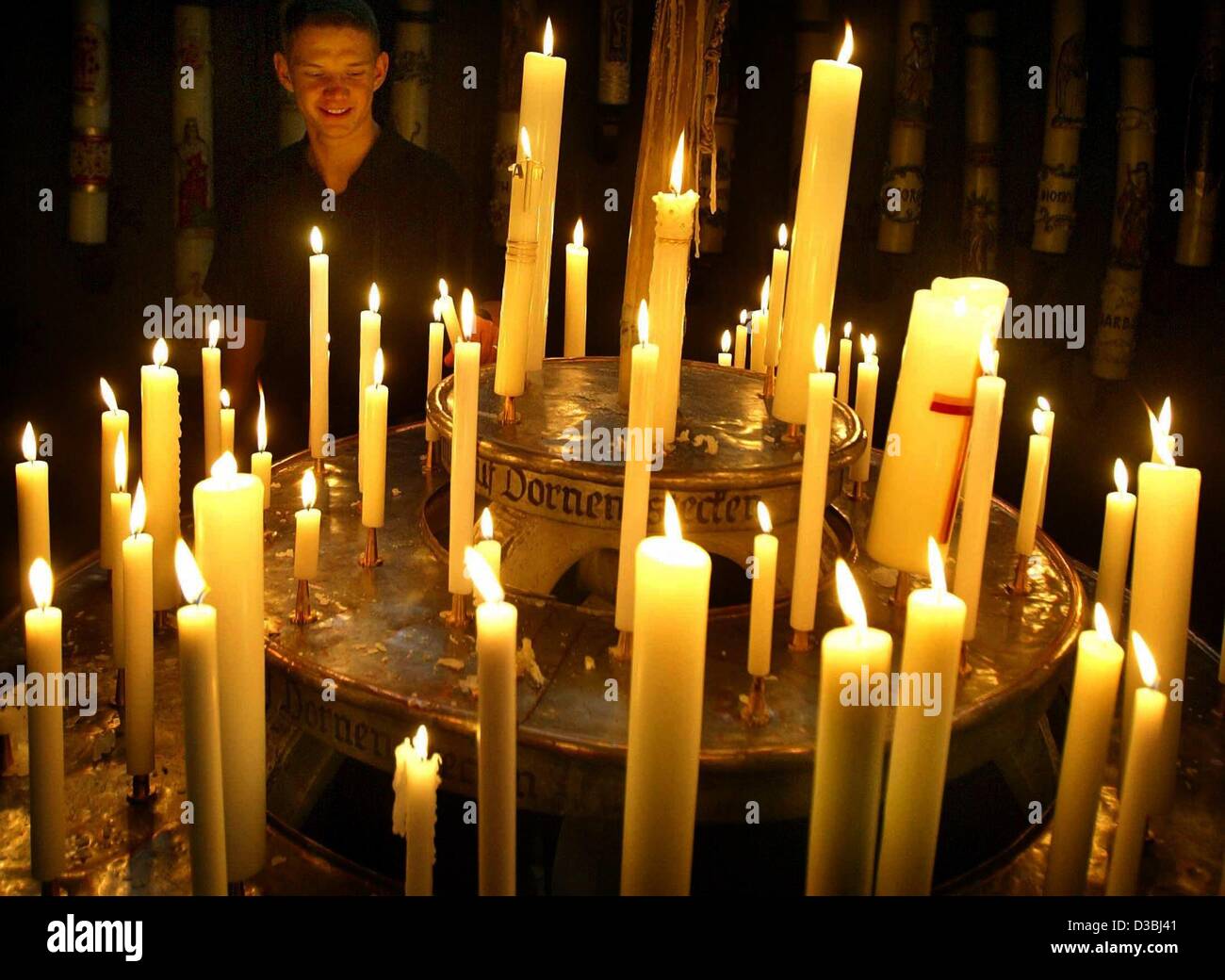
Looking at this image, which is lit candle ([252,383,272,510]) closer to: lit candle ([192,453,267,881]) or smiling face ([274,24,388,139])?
lit candle ([192,453,267,881])

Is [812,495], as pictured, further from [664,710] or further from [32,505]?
[32,505]

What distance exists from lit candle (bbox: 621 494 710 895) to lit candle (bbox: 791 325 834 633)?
0.56 meters

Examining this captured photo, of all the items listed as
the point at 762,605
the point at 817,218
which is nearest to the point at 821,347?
the point at 817,218

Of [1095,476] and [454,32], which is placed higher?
[454,32]

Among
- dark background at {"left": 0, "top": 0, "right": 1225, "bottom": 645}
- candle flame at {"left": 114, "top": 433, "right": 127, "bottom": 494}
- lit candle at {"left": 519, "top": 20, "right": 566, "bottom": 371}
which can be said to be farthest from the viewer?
dark background at {"left": 0, "top": 0, "right": 1225, "bottom": 645}

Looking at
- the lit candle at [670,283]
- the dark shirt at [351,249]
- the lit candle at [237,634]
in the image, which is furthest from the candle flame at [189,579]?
the dark shirt at [351,249]

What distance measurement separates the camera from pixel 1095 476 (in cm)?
441

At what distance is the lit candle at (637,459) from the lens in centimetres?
165

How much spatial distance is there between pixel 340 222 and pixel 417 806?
2563mm

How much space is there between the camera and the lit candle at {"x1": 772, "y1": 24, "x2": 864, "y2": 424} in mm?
1884

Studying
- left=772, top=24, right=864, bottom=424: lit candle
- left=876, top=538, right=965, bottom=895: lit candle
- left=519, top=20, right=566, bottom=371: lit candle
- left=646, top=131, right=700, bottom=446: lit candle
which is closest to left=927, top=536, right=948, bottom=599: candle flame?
left=876, top=538, right=965, bottom=895: lit candle
